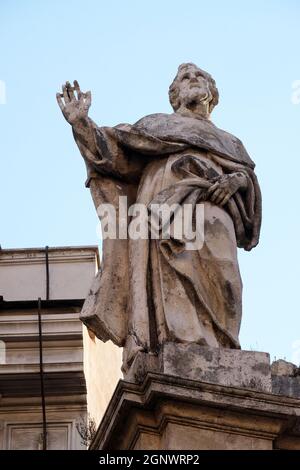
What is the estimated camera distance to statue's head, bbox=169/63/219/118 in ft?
55.5

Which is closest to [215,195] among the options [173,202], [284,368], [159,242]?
[173,202]

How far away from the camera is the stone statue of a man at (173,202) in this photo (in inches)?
603

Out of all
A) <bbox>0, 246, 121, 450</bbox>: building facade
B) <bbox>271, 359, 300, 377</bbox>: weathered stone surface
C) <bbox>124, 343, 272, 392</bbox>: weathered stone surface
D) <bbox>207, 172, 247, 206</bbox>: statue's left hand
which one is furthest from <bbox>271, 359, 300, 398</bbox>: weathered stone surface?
<bbox>0, 246, 121, 450</bbox>: building facade

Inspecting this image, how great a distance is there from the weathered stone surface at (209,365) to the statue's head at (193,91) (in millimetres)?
2657

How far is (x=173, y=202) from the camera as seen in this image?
51.7 feet

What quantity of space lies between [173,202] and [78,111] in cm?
118

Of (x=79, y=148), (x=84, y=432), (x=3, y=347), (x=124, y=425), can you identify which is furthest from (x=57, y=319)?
(x=124, y=425)

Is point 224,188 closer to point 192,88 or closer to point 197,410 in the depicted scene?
point 192,88

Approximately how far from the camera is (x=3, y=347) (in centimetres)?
2150

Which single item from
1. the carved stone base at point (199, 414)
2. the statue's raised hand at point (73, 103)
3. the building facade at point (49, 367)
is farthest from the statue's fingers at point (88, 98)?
the building facade at point (49, 367)

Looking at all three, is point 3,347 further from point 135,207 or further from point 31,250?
point 135,207

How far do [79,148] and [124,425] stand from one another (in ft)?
8.63

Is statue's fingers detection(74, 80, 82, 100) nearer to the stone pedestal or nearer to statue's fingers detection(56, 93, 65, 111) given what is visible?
statue's fingers detection(56, 93, 65, 111)
